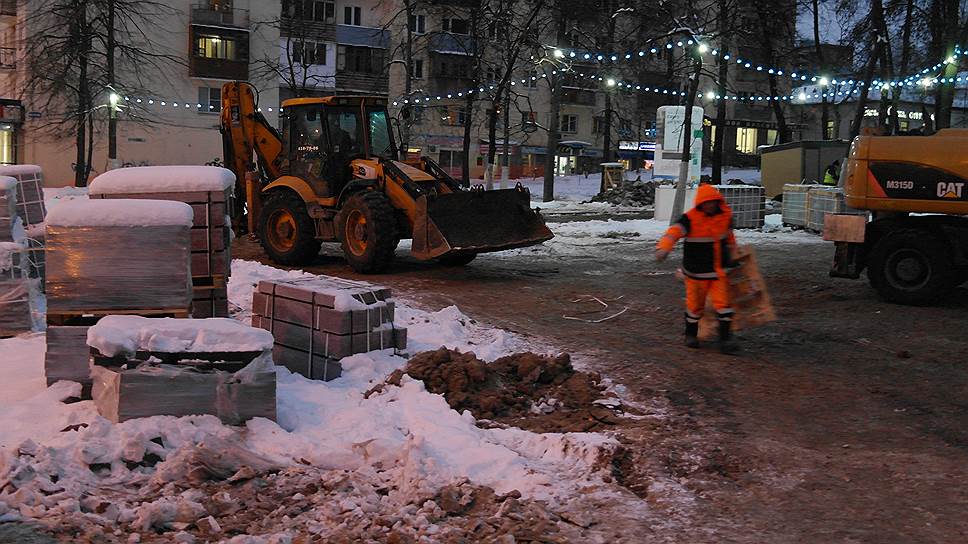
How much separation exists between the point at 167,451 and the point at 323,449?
2.89ft

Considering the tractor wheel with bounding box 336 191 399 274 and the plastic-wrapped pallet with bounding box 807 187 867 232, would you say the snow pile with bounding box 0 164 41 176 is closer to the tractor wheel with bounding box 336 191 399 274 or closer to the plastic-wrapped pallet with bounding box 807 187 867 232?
the tractor wheel with bounding box 336 191 399 274

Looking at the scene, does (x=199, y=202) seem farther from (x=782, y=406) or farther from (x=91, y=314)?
(x=782, y=406)

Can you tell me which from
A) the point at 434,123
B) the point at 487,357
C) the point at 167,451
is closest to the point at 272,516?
the point at 167,451

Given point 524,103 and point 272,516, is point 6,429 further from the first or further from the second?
point 524,103

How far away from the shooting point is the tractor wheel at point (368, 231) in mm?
14125

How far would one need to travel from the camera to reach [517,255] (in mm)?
17750

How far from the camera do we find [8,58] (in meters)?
47.5

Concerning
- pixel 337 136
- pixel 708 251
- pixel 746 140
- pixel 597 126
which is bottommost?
pixel 708 251

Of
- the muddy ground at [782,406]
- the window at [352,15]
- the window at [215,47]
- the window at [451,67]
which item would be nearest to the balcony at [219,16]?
the window at [215,47]

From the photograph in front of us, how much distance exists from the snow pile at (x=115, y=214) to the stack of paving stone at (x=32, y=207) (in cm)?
319

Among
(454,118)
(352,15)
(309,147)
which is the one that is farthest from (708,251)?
(454,118)

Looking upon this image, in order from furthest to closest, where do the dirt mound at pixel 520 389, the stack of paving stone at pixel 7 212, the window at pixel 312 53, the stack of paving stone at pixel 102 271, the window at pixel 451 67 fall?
the window at pixel 451 67 → the window at pixel 312 53 → the stack of paving stone at pixel 7 212 → the dirt mound at pixel 520 389 → the stack of paving stone at pixel 102 271

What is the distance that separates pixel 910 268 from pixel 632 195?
23903mm

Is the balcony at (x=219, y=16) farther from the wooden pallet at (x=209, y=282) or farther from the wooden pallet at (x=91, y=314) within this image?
the wooden pallet at (x=91, y=314)
